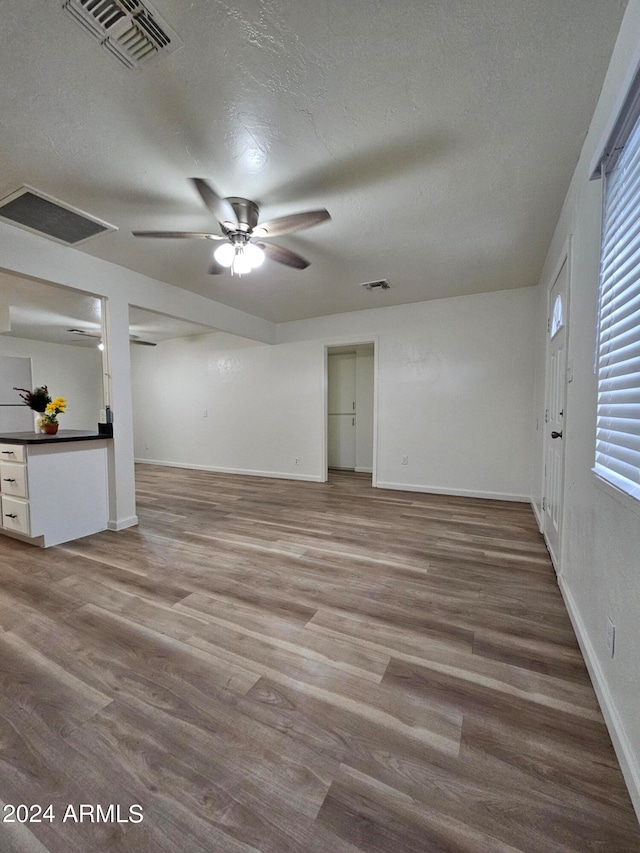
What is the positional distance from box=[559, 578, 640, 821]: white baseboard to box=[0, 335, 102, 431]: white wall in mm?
7722

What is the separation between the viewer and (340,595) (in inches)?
77.2

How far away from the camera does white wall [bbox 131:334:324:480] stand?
5141 millimetres

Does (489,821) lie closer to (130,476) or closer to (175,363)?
(130,476)

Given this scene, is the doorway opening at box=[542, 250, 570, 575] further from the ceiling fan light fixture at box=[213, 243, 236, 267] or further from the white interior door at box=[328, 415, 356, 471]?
the white interior door at box=[328, 415, 356, 471]

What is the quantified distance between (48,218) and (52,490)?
2.08 m

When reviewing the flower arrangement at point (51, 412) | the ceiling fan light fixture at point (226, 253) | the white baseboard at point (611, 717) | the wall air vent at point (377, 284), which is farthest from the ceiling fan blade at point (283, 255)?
the white baseboard at point (611, 717)

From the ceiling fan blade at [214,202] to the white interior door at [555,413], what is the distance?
2.09 m

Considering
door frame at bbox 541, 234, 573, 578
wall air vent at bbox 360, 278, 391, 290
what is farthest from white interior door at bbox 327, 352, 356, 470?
door frame at bbox 541, 234, 573, 578

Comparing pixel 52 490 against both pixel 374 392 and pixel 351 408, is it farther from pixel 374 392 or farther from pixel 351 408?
pixel 351 408

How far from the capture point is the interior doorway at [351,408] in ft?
18.9

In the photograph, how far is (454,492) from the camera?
4188 millimetres

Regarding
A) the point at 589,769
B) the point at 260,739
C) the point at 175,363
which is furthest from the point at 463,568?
the point at 175,363

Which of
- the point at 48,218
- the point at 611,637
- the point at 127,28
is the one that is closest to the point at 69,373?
the point at 48,218

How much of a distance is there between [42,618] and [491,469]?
4.23m
